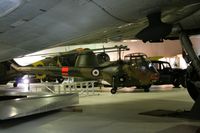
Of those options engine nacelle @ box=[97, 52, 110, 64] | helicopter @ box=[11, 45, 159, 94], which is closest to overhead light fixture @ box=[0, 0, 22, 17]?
helicopter @ box=[11, 45, 159, 94]

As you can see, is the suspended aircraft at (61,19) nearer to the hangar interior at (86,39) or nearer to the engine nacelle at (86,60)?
the hangar interior at (86,39)

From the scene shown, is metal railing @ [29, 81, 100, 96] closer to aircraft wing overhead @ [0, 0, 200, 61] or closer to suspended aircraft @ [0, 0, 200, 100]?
suspended aircraft @ [0, 0, 200, 100]

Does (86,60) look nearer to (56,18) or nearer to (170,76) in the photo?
(170,76)

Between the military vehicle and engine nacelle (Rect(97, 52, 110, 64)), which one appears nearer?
engine nacelle (Rect(97, 52, 110, 64))

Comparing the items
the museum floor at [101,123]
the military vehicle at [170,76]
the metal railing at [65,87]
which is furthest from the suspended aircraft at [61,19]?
the military vehicle at [170,76]

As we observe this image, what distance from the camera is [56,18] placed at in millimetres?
2648

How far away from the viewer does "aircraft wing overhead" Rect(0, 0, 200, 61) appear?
95.3 inches

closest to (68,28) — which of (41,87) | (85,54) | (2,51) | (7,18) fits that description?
(7,18)

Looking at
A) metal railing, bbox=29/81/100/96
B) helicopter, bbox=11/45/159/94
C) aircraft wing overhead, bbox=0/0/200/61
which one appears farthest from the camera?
helicopter, bbox=11/45/159/94

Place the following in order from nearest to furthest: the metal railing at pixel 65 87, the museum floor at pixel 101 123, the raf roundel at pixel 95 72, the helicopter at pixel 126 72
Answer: the museum floor at pixel 101 123 → the metal railing at pixel 65 87 → the helicopter at pixel 126 72 → the raf roundel at pixel 95 72

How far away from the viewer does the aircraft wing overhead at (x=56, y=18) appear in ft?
7.94

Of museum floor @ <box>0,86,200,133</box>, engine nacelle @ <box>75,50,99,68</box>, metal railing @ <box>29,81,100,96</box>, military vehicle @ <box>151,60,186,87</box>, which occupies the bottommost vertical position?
museum floor @ <box>0,86,200,133</box>

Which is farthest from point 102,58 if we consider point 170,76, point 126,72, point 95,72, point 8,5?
point 8,5

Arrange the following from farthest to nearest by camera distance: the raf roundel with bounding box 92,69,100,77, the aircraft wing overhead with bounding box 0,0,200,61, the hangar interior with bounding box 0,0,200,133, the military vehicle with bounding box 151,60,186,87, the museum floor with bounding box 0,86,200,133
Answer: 1. the military vehicle with bounding box 151,60,186,87
2. the raf roundel with bounding box 92,69,100,77
3. the museum floor with bounding box 0,86,200,133
4. the hangar interior with bounding box 0,0,200,133
5. the aircraft wing overhead with bounding box 0,0,200,61
